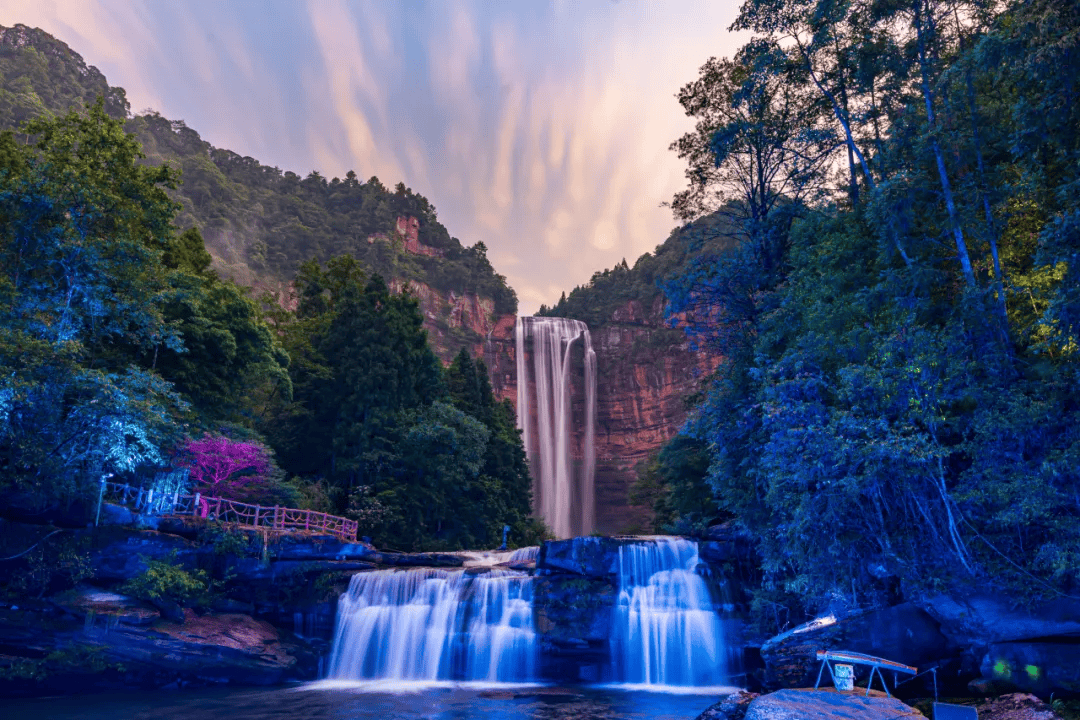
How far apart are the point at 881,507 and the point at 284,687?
16380 mm

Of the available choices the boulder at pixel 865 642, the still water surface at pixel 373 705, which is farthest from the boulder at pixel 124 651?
the boulder at pixel 865 642

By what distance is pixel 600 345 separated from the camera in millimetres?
62688

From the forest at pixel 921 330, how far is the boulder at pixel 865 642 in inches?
21.7

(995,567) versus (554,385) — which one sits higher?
(554,385)

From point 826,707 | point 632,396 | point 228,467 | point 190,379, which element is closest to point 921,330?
point 826,707

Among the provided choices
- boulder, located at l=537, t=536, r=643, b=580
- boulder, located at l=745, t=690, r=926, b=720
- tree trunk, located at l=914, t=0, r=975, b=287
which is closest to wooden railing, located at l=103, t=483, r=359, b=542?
boulder, located at l=537, t=536, r=643, b=580

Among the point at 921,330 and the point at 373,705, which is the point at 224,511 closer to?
the point at 373,705

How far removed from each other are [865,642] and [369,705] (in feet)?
37.5

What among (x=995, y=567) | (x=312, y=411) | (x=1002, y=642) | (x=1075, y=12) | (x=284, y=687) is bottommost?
(x=284, y=687)

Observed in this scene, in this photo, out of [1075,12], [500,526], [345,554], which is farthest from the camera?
[500,526]

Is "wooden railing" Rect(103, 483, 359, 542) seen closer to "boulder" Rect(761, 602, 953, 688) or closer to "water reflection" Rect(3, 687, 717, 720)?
"water reflection" Rect(3, 687, 717, 720)

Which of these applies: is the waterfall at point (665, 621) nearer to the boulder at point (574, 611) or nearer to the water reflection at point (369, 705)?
the boulder at point (574, 611)

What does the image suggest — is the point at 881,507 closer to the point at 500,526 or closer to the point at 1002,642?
the point at 1002,642

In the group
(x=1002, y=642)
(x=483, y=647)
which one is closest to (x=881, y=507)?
(x=1002, y=642)
